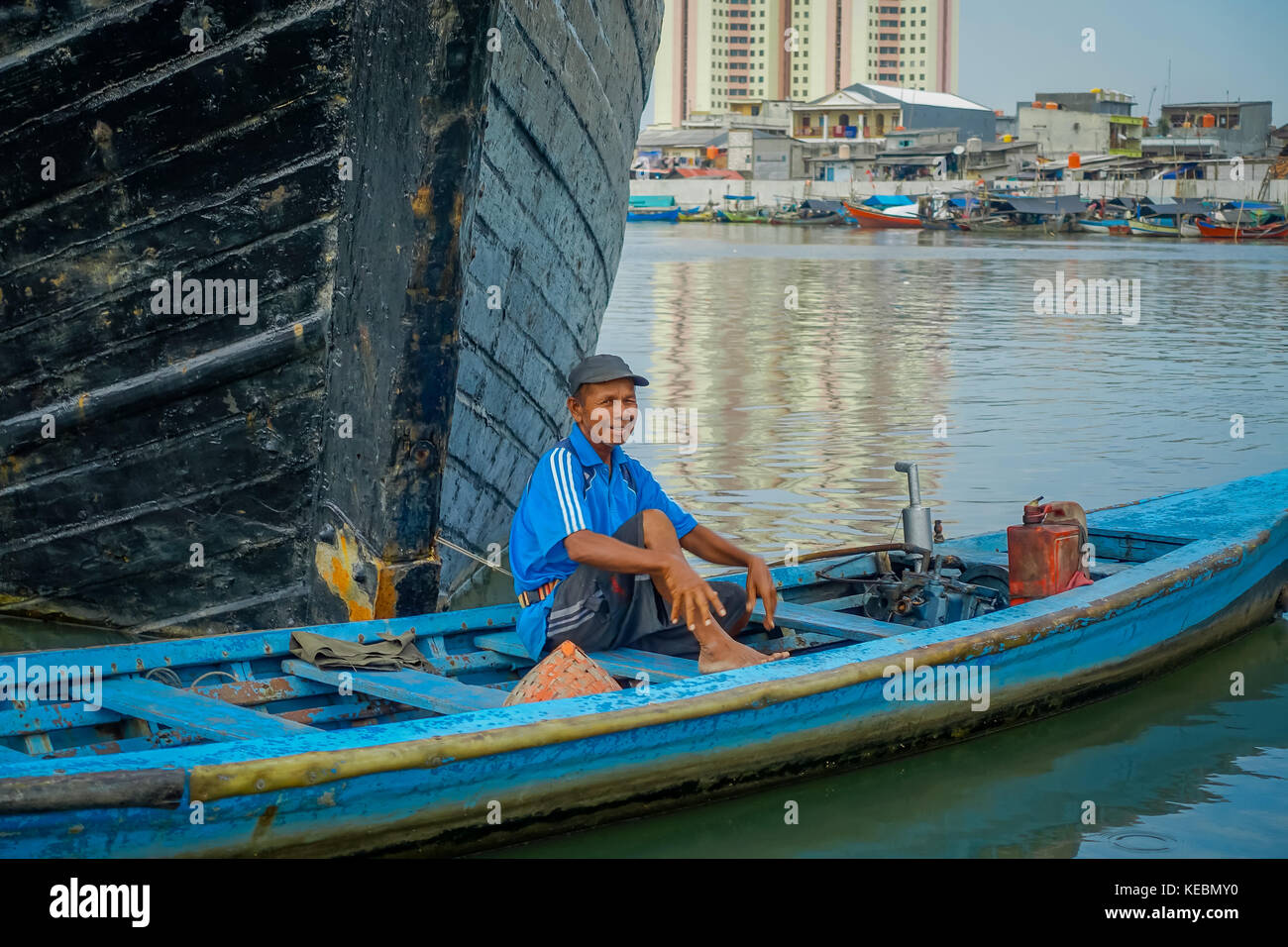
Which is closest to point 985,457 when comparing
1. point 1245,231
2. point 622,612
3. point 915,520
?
point 915,520

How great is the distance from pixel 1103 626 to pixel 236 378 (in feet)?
10.2

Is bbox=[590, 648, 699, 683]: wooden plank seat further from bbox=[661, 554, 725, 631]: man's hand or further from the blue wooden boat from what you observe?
bbox=[661, 554, 725, 631]: man's hand

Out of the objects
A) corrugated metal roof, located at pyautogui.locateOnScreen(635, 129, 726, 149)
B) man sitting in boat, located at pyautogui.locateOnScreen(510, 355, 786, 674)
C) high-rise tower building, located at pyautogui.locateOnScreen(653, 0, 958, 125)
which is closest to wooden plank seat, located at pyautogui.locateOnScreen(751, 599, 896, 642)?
man sitting in boat, located at pyautogui.locateOnScreen(510, 355, 786, 674)

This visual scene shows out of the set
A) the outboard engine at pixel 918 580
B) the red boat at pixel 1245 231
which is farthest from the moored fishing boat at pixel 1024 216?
the outboard engine at pixel 918 580

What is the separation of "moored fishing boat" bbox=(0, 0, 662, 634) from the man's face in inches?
30.6

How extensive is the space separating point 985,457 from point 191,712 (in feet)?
24.1

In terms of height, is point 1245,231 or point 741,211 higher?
point 741,211

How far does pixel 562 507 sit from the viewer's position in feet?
15.2

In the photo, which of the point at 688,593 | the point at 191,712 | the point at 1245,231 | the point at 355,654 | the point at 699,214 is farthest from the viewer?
the point at 699,214

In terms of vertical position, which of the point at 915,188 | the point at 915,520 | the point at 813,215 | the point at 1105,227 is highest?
the point at 915,188

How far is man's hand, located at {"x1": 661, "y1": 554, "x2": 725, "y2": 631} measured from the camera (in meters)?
4.45

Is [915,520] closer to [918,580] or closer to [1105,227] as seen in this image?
[918,580]

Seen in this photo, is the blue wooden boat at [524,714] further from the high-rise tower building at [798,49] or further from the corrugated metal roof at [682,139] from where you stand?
the high-rise tower building at [798,49]
